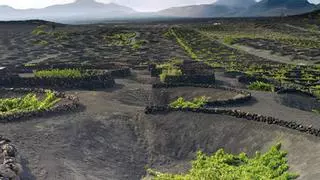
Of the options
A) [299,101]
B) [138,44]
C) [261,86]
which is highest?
[261,86]

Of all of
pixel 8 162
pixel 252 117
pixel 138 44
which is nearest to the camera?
pixel 8 162

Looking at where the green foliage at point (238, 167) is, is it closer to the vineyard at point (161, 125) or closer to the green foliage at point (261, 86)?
the vineyard at point (161, 125)

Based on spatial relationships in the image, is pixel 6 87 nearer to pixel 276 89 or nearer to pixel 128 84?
pixel 128 84

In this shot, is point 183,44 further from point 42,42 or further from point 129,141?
point 129,141

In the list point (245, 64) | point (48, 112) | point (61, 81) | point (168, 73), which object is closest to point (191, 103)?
point (48, 112)

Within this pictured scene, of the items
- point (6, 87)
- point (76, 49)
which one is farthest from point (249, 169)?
point (76, 49)

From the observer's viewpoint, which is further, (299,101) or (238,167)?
(299,101)

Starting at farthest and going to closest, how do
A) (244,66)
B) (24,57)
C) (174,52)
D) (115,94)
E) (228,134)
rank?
(174,52), (24,57), (244,66), (115,94), (228,134)
